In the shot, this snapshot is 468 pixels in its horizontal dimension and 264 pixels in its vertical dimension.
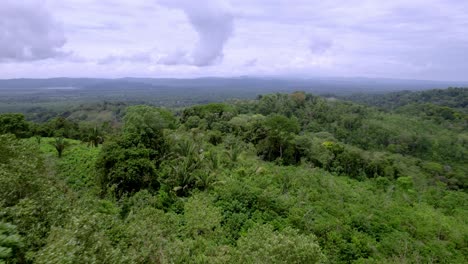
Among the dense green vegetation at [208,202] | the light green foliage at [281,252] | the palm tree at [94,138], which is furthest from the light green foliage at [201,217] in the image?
the palm tree at [94,138]

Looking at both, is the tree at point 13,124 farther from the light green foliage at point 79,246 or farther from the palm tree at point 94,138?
the light green foliage at point 79,246

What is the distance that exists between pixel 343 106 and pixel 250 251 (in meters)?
58.6

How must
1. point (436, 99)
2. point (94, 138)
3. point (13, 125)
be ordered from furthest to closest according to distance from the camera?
point (436, 99) → point (94, 138) → point (13, 125)

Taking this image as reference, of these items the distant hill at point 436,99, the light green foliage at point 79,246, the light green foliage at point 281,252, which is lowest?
the distant hill at point 436,99

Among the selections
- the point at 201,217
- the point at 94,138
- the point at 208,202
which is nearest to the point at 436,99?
the point at 94,138

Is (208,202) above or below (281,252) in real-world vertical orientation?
below

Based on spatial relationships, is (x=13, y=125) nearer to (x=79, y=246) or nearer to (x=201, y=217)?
(x=201, y=217)

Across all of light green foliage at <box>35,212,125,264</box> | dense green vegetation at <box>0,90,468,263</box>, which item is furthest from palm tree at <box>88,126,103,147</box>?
light green foliage at <box>35,212,125,264</box>

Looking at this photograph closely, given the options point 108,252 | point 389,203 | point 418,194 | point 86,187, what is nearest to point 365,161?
point 418,194

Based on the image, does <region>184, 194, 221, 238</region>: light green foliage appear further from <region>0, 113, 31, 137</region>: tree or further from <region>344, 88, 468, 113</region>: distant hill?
<region>344, 88, 468, 113</region>: distant hill

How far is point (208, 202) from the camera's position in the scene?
14164mm

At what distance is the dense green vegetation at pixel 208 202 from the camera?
279 inches

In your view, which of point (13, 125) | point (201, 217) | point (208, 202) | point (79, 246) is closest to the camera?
point (79, 246)

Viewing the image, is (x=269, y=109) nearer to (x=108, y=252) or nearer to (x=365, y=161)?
(x=365, y=161)
